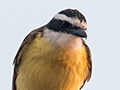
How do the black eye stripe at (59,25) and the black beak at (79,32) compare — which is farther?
the black eye stripe at (59,25)

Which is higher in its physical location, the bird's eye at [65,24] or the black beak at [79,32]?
the bird's eye at [65,24]

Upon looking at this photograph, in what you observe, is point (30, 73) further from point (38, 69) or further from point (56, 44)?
point (56, 44)

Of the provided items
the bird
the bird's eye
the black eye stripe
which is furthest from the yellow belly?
the bird's eye

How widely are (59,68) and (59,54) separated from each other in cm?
22

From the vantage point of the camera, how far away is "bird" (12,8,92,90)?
5441 mm

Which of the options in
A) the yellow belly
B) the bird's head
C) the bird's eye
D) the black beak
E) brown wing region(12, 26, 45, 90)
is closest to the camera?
the black beak

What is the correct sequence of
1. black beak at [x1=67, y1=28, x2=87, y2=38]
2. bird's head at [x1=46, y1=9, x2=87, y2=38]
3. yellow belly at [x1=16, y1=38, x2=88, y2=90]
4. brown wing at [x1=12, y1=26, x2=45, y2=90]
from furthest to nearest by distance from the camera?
brown wing at [x1=12, y1=26, x2=45, y2=90]
yellow belly at [x1=16, y1=38, x2=88, y2=90]
bird's head at [x1=46, y1=9, x2=87, y2=38]
black beak at [x1=67, y1=28, x2=87, y2=38]

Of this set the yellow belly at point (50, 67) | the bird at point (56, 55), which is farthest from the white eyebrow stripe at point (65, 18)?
the yellow belly at point (50, 67)

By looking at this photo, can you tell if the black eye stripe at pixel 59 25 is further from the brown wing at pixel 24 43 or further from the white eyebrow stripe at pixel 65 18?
the brown wing at pixel 24 43

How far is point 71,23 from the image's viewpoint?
17.7 ft

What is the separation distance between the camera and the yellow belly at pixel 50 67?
18.5 feet

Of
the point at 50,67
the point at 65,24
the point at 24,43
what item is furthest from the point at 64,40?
the point at 24,43

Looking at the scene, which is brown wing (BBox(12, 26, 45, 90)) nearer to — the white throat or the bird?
the bird

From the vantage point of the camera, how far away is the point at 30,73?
581 cm
